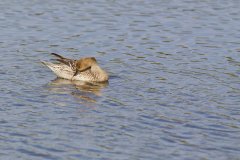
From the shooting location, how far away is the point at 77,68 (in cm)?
1994

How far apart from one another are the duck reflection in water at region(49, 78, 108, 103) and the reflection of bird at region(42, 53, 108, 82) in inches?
7.2

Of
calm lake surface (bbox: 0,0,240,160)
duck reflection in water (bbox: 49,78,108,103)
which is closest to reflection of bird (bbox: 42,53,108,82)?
duck reflection in water (bbox: 49,78,108,103)

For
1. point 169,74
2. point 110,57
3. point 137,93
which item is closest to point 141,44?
point 110,57

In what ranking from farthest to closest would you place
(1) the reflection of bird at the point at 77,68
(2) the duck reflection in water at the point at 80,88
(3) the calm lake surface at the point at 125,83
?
(1) the reflection of bird at the point at 77,68, (2) the duck reflection in water at the point at 80,88, (3) the calm lake surface at the point at 125,83

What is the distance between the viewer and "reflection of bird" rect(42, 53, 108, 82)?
19.9 metres

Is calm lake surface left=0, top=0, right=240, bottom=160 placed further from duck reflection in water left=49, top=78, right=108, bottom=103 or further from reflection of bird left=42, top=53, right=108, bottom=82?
reflection of bird left=42, top=53, right=108, bottom=82

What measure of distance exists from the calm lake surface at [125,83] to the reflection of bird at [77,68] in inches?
12.7

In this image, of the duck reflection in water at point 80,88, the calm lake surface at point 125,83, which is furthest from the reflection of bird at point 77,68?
Result: the calm lake surface at point 125,83

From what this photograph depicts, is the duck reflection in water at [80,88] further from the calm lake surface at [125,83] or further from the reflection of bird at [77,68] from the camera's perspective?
the reflection of bird at [77,68]

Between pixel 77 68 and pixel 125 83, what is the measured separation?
5.63ft

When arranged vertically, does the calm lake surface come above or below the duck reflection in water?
above

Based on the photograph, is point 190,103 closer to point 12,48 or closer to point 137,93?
point 137,93

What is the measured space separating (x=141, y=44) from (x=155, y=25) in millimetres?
2841

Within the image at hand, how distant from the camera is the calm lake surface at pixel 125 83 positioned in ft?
45.0
